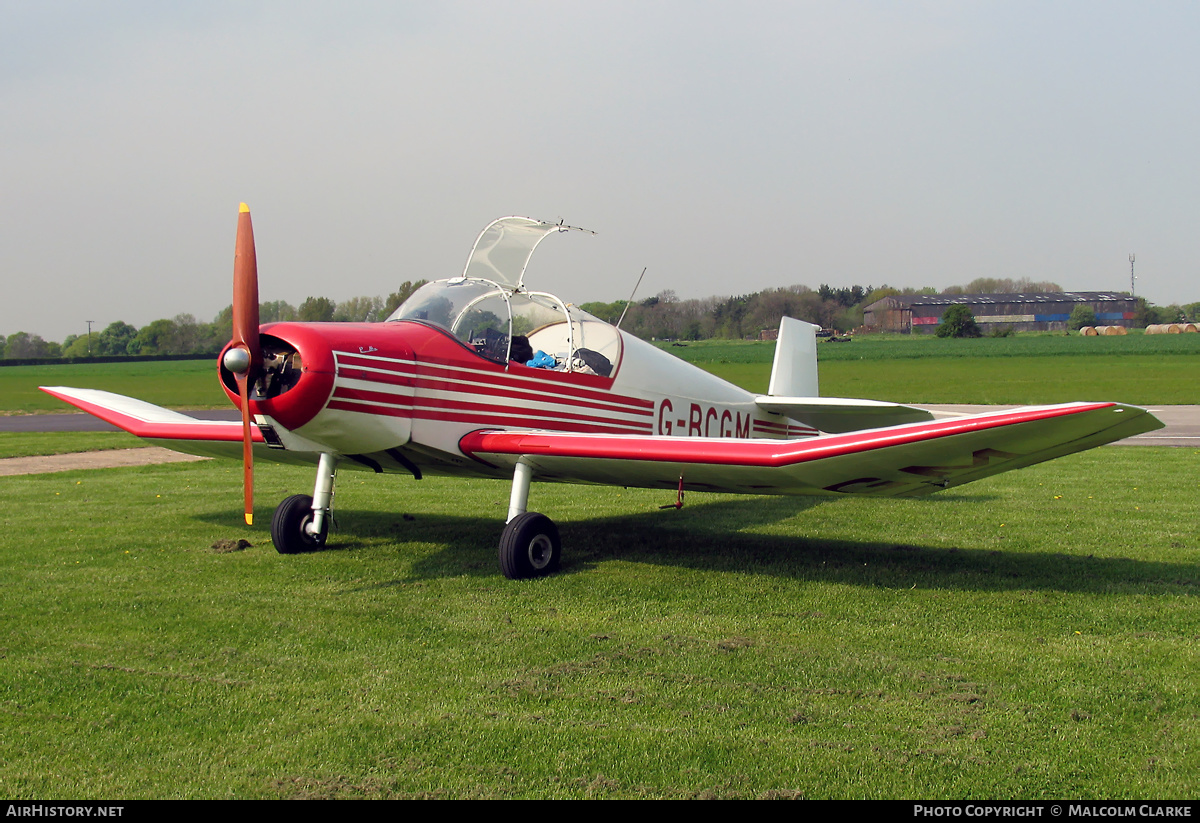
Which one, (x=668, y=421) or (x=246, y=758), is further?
(x=668, y=421)

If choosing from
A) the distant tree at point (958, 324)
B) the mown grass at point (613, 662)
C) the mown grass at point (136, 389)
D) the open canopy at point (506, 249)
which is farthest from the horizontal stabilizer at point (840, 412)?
the distant tree at point (958, 324)

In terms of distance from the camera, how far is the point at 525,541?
6.61 m

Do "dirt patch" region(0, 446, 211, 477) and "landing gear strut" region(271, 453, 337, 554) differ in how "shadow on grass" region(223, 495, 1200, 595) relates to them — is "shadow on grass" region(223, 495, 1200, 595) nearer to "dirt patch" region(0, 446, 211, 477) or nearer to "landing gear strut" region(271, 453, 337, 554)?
"landing gear strut" region(271, 453, 337, 554)

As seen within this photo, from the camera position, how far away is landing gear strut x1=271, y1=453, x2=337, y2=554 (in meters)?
7.41

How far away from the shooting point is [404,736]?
3.70 meters

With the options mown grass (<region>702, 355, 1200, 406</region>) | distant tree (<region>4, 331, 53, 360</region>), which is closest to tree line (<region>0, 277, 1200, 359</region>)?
distant tree (<region>4, 331, 53, 360</region>)

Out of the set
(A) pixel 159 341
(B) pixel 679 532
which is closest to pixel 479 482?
(B) pixel 679 532

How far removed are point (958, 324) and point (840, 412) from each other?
90180 mm

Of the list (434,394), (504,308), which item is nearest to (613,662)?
(434,394)

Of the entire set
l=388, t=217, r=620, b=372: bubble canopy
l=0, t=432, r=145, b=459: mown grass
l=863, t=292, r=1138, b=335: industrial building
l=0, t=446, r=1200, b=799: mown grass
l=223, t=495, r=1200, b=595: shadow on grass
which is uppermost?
l=863, t=292, r=1138, b=335: industrial building

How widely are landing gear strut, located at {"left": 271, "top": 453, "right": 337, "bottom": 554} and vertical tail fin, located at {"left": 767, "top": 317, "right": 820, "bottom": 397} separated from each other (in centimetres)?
526

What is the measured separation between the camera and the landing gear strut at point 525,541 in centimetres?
656
